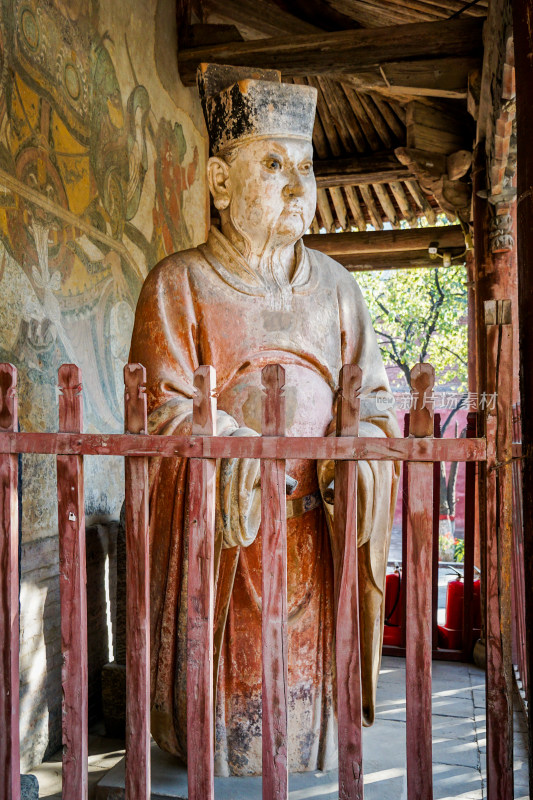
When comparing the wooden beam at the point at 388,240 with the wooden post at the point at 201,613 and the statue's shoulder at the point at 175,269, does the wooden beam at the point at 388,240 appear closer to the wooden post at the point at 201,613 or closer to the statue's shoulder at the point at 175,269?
the statue's shoulder at the point at 175,269

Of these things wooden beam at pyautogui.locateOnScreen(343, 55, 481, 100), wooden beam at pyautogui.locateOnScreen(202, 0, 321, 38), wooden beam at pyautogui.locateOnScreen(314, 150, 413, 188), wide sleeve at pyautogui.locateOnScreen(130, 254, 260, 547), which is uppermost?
wooden beam at pyautogui.locateOnScreen(202, 0, 321, 38)

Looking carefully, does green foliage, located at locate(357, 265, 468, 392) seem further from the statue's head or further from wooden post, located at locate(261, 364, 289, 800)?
wooden post, located at locate(261, 364, 289, 800)

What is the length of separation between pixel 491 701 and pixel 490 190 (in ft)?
13.4

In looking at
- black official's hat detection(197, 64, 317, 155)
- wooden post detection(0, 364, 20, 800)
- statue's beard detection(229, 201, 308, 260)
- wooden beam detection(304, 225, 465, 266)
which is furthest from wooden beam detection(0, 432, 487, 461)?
wooden beam detection(304, 225, 465, 266)

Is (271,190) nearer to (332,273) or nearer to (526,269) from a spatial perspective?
(332,273)

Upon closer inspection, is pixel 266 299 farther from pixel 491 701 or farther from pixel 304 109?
pixel 491 701

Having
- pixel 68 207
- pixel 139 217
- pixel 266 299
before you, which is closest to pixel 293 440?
pixel 266 299

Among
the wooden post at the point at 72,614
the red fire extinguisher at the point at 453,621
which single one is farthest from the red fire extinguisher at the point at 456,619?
the wooden post at the point at 72,614

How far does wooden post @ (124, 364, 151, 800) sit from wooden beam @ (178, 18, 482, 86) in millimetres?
3909

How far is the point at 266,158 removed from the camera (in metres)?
2.82

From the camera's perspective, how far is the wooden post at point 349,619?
1.87 metres

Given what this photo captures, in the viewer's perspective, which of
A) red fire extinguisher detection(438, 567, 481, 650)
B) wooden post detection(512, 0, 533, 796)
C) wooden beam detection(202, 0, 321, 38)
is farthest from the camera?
wooden beam detection(202, 0, 321, 38)

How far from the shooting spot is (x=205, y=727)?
1.93m

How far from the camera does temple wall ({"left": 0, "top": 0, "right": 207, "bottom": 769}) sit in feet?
10.8
